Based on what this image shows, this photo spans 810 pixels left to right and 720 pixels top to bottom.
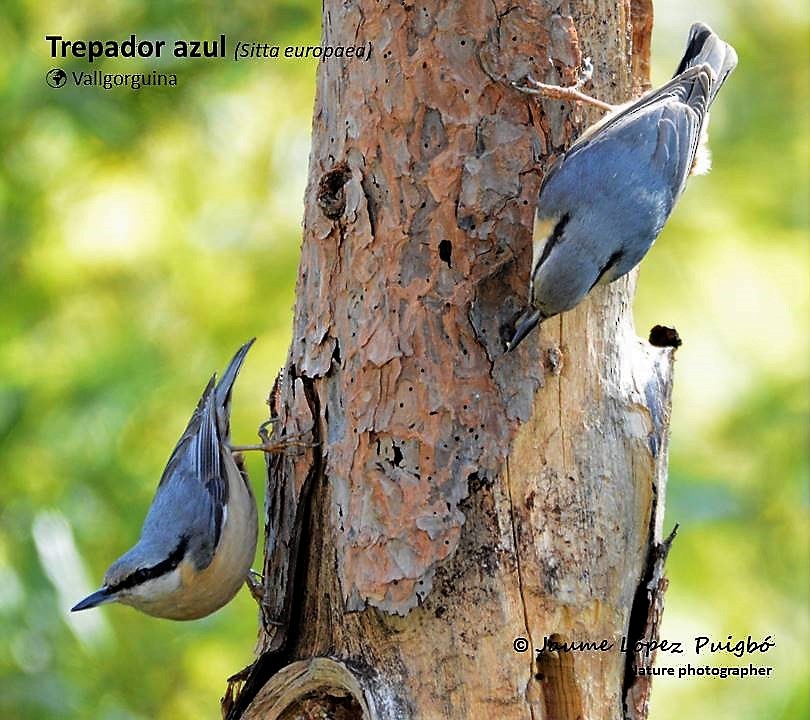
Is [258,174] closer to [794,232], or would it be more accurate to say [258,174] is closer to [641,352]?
[794,232]

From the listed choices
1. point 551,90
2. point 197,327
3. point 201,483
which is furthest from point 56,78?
point 551,90

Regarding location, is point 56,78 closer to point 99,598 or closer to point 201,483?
point 201,483

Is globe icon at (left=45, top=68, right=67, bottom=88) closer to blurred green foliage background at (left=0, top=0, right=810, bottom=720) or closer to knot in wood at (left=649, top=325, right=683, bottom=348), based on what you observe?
blurred green foliage background at (left=0, top=0, right=810, bottom=720)

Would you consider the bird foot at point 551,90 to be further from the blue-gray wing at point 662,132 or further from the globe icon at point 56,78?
the globe icon at point 56,78

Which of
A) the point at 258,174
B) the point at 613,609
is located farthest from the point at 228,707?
the point at 258,174

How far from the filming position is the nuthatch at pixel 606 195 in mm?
2461

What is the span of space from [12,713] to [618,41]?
299cm

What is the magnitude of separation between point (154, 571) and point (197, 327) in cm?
174

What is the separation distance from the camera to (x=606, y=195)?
2.66m

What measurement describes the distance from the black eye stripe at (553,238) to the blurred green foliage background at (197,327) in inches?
71.8

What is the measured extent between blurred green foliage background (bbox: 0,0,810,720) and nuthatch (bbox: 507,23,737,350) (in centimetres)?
169

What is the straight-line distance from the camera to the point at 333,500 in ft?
8.75

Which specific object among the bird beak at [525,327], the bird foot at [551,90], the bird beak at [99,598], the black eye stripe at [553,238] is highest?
the bird foot at [551,90]

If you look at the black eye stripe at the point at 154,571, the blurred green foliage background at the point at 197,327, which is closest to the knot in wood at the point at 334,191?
the black eye stripe at the point at 154,571
